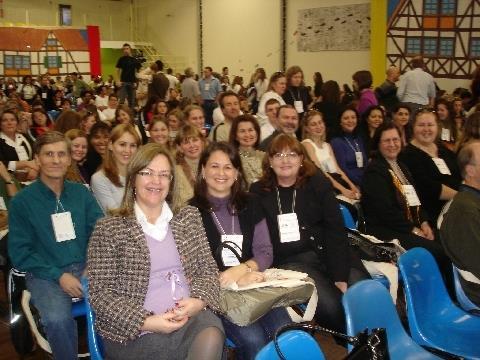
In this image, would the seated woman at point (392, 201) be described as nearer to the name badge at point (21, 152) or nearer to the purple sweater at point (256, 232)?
the purple sweater at point (256, 232)

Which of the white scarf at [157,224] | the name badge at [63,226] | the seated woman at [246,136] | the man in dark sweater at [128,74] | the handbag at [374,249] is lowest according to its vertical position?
the handbag at [374,249]

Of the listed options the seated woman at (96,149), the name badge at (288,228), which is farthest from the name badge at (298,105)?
the name badge at (288,228)

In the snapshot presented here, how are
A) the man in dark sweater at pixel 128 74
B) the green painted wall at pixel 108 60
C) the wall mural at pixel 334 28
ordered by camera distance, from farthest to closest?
the green painted wall at pixel 108 60
the wall mural at pixel 334 28
the man in dark sweater at pixel 128 74

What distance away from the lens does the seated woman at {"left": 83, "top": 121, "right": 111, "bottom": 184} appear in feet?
13.7

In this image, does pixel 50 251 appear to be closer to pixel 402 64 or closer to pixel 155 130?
pixel 155 130

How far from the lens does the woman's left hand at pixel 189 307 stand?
209 cm

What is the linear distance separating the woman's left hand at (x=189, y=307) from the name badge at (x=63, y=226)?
100cm

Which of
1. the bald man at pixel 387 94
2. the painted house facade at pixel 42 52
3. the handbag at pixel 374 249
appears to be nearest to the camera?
the handbag at pixel 374 249

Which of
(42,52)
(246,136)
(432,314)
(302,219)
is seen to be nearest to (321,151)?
(246,136)

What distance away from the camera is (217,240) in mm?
2686

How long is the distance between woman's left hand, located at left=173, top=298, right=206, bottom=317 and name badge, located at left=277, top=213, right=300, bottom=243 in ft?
2.88

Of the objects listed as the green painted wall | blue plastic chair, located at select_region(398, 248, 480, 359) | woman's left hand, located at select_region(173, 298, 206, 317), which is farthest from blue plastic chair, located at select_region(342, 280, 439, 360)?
the green painted wall

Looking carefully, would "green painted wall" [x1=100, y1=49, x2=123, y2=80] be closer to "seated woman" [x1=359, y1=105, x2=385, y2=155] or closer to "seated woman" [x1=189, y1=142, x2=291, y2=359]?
"seated woman" [x1=359, y1=105, x2=385, y2=155]

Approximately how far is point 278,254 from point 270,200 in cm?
32
